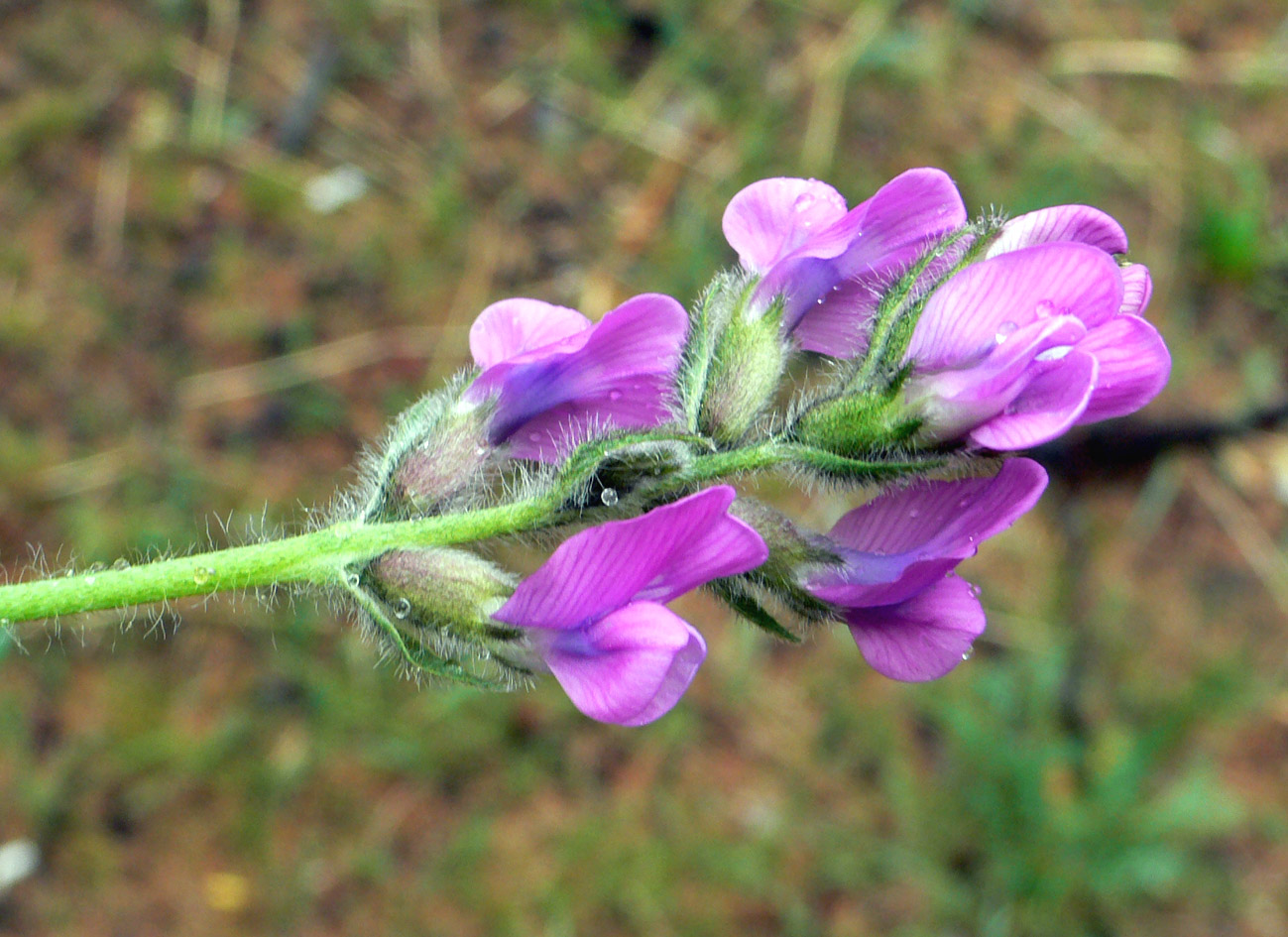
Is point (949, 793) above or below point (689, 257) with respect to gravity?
below

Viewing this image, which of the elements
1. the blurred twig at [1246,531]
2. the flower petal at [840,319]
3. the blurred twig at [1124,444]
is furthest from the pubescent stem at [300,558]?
the blurred twig at [1246,531]

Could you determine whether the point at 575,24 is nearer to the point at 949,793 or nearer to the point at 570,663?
the point at 949,793

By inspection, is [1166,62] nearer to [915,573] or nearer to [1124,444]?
[1124,444]

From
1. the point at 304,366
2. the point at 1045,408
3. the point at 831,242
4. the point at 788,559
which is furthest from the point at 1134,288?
the point at 304,366

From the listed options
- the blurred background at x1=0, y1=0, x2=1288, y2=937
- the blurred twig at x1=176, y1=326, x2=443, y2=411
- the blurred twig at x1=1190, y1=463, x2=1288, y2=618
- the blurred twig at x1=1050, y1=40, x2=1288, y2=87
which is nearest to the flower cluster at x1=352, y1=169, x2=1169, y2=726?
the blurred background at x1=0, y1=0, x2=1288, y2=937

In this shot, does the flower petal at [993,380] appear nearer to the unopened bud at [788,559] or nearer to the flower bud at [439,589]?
the unopened bud at [788,559]

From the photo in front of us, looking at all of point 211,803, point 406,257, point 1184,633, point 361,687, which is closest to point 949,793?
point 1184,633

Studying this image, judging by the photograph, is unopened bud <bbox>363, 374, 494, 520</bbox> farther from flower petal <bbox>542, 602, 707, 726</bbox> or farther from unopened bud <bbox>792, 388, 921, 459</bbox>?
unopened bud <bbox>792, 388, 921, 459</bbox>
